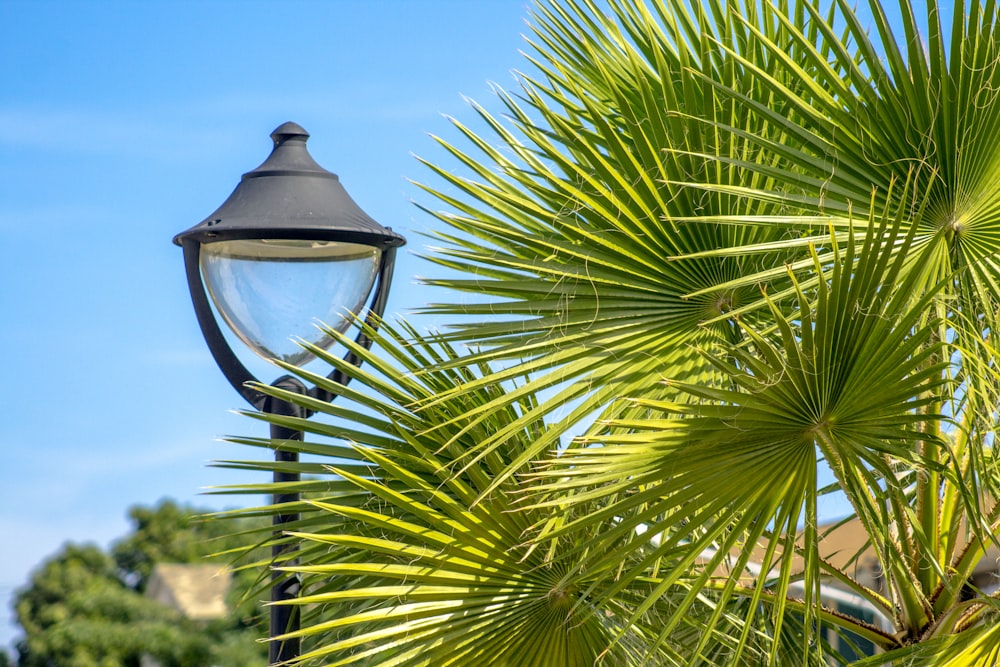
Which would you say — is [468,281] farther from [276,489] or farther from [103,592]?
[103,592]

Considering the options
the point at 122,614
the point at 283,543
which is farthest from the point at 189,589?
the point at 283,543

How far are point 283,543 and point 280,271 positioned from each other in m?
0.72

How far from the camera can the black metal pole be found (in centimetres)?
297

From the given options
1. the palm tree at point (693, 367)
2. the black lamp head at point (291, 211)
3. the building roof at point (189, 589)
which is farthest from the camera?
the building roof at point (189, 589)

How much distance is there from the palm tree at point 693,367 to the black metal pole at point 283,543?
5 cm

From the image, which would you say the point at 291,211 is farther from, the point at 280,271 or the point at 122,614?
the point at 122,614

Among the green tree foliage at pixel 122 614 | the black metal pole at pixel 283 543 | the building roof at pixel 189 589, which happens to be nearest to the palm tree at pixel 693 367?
the black metal pole at pixel 283 543

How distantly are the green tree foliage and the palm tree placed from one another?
22.1 metres

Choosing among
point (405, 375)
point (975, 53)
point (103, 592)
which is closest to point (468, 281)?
point (405, 375)

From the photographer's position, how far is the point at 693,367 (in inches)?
117

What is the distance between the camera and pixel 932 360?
307 cm

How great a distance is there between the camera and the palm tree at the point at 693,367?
→ 2400mm

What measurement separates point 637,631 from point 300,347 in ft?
3.99

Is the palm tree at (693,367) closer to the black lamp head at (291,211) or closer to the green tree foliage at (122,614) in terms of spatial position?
the black lamp head at (291,211)
